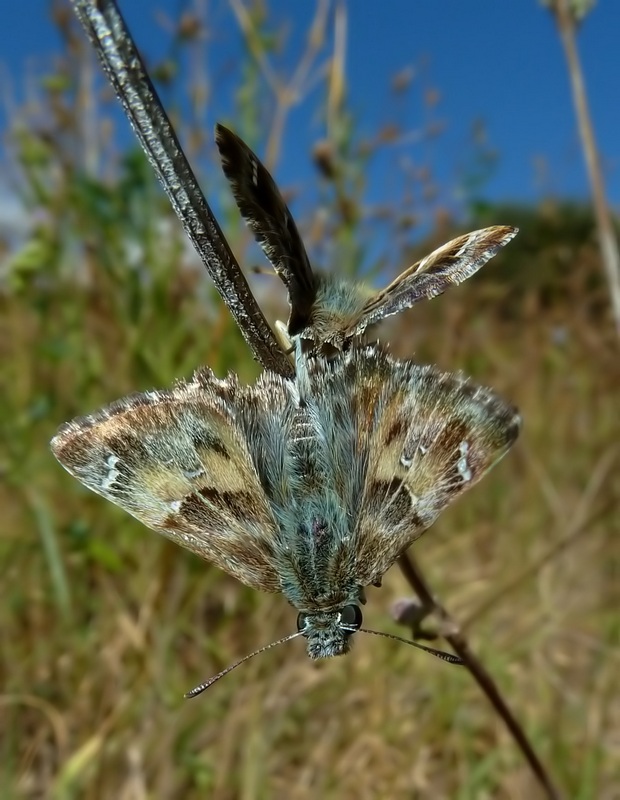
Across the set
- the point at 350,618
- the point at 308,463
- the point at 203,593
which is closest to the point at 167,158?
the point at 308,463

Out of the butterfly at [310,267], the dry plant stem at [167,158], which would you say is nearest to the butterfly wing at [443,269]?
the butterfly at [310,267]

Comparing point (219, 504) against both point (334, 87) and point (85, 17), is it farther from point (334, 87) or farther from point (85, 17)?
point (334, 87)

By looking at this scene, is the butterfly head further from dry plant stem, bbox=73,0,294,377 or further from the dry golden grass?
the dry golden grass

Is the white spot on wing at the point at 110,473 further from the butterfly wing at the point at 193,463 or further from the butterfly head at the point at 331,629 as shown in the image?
the butterfly head at the point at 331,629

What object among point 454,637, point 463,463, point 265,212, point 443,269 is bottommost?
point 454,637

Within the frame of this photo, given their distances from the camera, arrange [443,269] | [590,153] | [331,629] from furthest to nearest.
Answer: [590,153]
[331,629]
[443,269]

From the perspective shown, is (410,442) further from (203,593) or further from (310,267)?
(203,593)

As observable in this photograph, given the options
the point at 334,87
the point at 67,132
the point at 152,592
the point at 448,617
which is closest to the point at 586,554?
the point at 152,592
